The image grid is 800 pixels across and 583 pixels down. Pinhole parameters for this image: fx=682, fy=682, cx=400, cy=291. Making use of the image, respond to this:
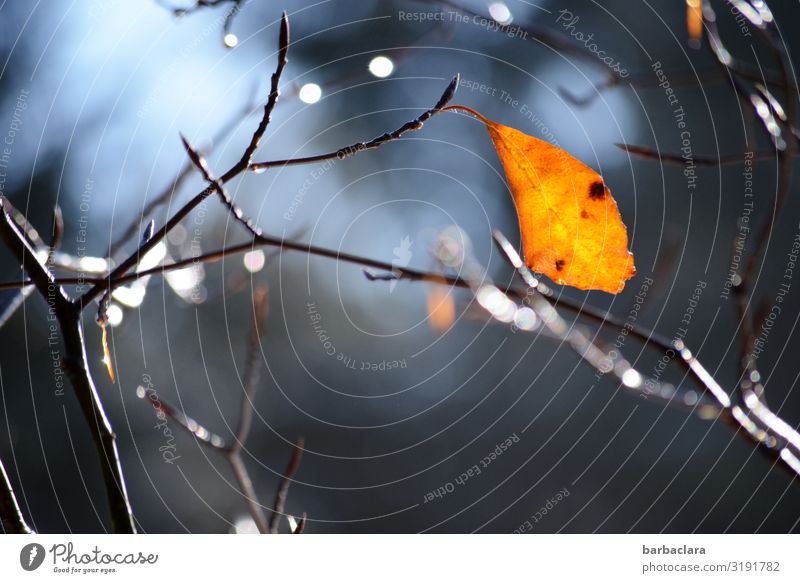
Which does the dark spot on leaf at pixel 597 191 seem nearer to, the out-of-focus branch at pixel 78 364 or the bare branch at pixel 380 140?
the bare branch at pixel 380 140

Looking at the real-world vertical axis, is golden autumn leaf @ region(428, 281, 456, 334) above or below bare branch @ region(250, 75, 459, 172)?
below

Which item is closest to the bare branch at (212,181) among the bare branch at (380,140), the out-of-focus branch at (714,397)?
the bare branch at (380,140)

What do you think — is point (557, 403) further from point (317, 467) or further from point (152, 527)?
point (152, 527)

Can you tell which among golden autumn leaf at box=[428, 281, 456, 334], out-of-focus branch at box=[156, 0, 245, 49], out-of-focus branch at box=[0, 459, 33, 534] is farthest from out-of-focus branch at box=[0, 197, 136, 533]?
golden autumn leaf at box=[428, 281, 456, 334]

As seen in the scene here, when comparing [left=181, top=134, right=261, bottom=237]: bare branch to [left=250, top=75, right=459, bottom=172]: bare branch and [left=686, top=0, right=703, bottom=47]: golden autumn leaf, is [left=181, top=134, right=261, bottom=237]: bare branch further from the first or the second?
[left=686, top=0, right=703, bottom=47]: golden autumn leaf

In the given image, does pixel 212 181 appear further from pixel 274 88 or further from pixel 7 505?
pixel 7 505

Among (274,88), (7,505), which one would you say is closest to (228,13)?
(274,88)
